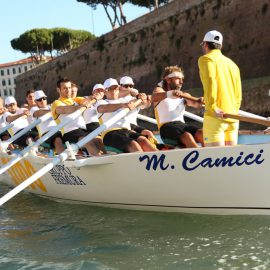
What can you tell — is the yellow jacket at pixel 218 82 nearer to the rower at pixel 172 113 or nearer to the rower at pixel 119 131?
the rower at pixel 172 113

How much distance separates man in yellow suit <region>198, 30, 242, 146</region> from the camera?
3.91 meters

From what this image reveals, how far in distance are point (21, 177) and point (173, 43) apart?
20.3 metres

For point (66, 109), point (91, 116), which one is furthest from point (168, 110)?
point (91, 116)

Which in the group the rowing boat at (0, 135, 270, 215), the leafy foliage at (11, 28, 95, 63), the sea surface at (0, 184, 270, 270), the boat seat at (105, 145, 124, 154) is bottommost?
the sea surface at (0, 184, 270, 270)

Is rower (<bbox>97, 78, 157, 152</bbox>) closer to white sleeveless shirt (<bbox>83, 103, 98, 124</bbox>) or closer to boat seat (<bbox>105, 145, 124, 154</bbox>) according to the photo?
boat seat (<bbox>105, 145, 124, 154</bbox>)

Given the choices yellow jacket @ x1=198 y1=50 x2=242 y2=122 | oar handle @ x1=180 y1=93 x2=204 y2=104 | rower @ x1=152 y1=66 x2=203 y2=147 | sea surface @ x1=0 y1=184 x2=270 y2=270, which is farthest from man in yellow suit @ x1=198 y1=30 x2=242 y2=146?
sea surface @ x1=0 y1=184 x2=270 y2=270

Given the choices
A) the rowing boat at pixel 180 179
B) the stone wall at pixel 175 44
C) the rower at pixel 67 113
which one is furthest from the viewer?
the stone wall at pixel 175 44

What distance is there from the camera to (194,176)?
412 centimetres

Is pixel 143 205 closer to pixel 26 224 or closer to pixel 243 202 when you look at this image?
pixel 243 202

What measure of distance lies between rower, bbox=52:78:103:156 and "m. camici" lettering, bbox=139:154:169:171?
1.49m

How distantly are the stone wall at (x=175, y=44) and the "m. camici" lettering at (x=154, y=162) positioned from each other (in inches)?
642

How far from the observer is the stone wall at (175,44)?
20.3 meters

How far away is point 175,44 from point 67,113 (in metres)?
20.3

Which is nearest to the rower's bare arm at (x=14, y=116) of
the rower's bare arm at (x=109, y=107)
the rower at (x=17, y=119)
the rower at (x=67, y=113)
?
the rower at (x=17, y=119)
